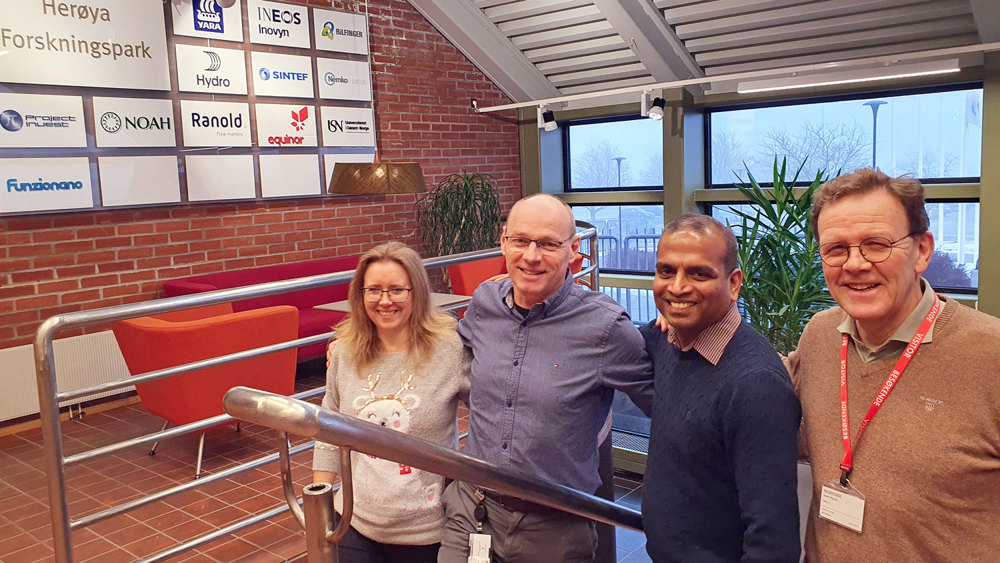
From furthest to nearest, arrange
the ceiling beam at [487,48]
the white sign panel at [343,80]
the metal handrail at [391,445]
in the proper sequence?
1. the ceiling beam at [487,48]
2. the white sign panel at [343,80]
3. the metal handrail at [391,445]

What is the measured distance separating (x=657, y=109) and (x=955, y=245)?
2877mm

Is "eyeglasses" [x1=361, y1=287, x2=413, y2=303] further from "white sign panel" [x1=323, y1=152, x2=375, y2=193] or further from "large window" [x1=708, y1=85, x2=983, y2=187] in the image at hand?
"large window" [x1=708, y1=85, x2=983, y2=187]

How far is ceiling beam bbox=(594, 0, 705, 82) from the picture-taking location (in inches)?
265

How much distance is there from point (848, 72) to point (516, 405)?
5998mm

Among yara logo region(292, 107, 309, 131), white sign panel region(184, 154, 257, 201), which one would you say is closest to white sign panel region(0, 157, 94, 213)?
white sign panel region(184, 154, 257, 201)

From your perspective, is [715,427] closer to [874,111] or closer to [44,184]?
[44,184]

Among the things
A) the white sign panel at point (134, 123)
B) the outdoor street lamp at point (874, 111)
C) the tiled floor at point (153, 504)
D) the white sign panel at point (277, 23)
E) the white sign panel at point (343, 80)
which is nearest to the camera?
the tiled floor at point (153, 504)

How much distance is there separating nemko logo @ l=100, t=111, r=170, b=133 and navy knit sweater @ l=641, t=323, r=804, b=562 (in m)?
5.16

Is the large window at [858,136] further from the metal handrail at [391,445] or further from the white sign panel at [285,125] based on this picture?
the metal handrail at [391,445]

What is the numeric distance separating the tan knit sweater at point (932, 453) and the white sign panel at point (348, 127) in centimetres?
613

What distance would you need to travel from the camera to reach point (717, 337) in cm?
142

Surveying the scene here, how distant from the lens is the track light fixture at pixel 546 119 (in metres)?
8.05

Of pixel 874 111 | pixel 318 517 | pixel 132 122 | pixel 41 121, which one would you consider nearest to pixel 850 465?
pixel 318 517

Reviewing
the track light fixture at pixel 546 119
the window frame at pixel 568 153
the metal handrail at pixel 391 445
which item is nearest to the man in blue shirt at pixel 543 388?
the metal handrail at pixel 391 445
